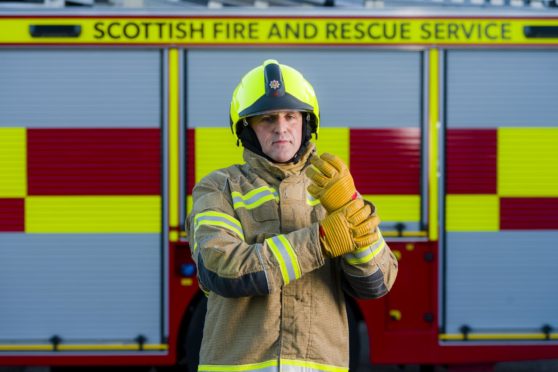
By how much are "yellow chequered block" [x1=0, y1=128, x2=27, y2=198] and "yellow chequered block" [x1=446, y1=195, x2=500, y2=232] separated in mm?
2364

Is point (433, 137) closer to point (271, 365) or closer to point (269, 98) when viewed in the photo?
point (269, 98)

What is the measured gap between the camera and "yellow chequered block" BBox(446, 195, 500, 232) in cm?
409

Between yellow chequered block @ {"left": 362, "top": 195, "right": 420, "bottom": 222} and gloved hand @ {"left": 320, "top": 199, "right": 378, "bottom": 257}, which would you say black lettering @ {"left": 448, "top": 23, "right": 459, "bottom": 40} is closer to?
yellow chequered block @ {"left": 362, "top": 195, "right": 420, "bottom": 222}

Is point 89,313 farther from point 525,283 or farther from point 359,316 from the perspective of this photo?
point 525,283

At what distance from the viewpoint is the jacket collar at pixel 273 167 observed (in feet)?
6.17

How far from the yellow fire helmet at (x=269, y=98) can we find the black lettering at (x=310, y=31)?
6.88 ft

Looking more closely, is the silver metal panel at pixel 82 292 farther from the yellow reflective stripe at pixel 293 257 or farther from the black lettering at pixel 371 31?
the yellow reflective stripe at pixel 293 257

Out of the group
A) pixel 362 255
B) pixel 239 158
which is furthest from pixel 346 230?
pixel 239 158

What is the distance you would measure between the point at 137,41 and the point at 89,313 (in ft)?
5.03

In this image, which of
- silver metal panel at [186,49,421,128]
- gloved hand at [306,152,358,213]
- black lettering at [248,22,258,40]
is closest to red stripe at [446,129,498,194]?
silver metal panel at [186,49,421,128]

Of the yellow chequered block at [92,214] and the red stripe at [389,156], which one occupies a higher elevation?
the red stripe at [389,156]

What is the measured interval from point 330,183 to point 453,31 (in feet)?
8.58

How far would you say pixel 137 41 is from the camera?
13.2 ft

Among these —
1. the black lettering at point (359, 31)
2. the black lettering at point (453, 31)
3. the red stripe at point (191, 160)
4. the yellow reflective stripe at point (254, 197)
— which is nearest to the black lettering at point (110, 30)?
the red stripe at point (191, 160)
